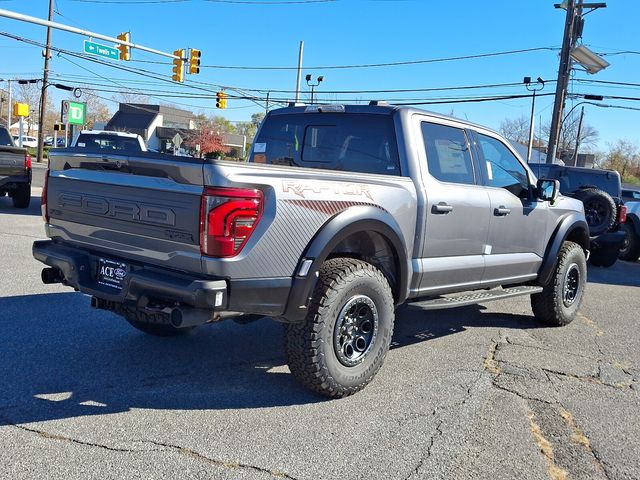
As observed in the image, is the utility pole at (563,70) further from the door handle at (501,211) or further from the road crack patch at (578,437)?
the road crack patch at (578,437)

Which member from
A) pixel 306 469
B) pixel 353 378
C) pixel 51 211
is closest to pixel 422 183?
pixel 353 378

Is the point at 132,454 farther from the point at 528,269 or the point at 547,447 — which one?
the point at 528,269

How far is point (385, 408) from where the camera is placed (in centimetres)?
402

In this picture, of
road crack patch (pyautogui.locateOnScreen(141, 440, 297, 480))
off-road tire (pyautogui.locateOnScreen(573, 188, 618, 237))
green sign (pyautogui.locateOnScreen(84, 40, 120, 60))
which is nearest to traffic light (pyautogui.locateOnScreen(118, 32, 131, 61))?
green sign (pyautogui.locateOnScreen(84, 40, 120, 60))

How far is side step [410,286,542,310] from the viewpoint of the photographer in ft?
15.6

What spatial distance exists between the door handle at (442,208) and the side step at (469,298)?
0.71 m

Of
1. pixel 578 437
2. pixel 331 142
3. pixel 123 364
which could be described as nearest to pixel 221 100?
pixel 331 142

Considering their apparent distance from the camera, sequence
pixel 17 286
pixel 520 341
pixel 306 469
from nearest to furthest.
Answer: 1. pixel 306 469
2. pixel 520 341
3. pixel 17 286

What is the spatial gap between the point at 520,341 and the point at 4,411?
4.47m

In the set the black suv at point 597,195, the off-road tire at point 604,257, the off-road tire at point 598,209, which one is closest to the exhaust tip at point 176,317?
the off-road tire at point 598,209

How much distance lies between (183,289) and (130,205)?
72cm

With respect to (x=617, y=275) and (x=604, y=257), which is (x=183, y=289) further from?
(x=604, y=257)

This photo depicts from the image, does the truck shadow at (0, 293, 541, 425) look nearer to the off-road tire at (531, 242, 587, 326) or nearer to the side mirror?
the off-road tire at (531, 242, 587, 326)

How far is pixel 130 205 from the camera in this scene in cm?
377
